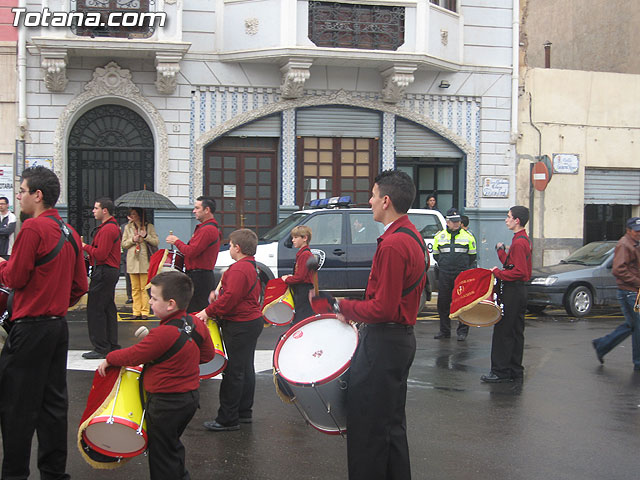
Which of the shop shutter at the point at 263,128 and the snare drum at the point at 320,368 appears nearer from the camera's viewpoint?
the snare drum at the point at 320,368

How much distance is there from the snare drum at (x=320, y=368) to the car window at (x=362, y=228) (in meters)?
9.22

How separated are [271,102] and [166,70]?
254 cm

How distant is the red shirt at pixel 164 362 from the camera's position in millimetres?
4406

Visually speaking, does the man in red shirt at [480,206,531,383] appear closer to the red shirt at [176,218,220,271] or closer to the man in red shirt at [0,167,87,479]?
the red shirt at [176,218,220,271]

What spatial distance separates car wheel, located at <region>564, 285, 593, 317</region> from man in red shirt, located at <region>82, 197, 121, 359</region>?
837 cm

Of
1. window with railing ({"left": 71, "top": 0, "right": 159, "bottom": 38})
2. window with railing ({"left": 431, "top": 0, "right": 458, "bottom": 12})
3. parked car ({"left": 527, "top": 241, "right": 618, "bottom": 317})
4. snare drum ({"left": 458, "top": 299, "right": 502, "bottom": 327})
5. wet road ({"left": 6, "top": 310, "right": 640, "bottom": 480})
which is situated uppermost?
window with railing ({"left": 431, "top": 0, "right": 458, "bottom": 12})

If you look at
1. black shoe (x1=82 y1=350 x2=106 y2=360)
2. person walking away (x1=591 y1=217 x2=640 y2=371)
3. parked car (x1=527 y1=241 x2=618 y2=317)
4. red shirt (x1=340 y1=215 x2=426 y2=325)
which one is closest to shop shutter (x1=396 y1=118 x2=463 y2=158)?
parked car (x1=527 y1=241 x2=618 y2=317)

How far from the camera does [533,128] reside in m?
19.7

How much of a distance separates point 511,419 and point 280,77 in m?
12.6

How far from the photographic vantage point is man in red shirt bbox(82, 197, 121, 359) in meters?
9.05

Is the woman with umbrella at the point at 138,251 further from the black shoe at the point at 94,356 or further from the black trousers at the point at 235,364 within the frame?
the black trousers at the point at 235,364

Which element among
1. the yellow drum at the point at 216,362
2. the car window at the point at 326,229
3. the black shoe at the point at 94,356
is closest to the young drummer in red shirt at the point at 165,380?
the yellow drum at the point at 216,362

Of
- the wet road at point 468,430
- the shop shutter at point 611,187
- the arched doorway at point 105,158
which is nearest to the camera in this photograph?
the wet road at point 468,430

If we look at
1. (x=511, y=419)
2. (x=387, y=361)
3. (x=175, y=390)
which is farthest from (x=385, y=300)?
(x=511, y=419)
